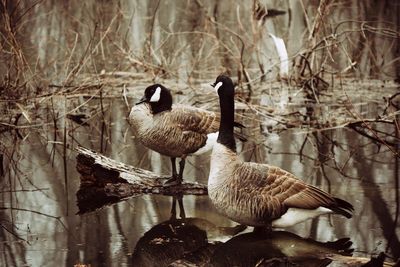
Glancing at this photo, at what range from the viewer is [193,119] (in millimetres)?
8266

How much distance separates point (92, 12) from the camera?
20.3 m

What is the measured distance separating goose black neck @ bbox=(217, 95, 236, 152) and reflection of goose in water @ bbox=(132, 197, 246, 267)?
0.80 m

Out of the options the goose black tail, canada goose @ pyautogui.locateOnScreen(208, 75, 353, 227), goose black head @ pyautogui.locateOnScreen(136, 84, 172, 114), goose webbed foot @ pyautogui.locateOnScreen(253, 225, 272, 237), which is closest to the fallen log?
goose black head @ pyautogui.locateOnScreen(136, 84, 172, 114)

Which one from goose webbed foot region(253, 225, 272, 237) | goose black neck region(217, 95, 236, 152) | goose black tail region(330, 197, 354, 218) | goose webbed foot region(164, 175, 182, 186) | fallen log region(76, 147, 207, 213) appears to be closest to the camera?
goose black tail region(330, 197, 354, 218)

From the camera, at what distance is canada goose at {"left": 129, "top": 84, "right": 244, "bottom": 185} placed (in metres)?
8.06

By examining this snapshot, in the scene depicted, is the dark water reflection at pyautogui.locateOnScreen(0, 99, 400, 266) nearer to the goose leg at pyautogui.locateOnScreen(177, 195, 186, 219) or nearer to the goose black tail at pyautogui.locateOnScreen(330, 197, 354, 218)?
the goose leg at pyautogui.locateOnScreen(177, 195, 186, 219)

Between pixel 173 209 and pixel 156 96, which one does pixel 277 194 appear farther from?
pixel 156 96

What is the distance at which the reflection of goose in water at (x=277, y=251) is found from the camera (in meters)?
6.16

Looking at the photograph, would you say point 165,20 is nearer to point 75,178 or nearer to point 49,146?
point 49,146

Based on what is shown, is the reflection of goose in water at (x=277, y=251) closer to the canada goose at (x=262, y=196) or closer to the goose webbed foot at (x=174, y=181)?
the canada goose at (x=262, y=196)

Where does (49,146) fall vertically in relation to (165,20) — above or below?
below

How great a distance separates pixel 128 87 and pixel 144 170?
202 inches

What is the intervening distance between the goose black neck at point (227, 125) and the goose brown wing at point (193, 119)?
3.88ft

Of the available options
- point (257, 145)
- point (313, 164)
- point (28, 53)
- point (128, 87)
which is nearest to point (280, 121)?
point (257, 145)
